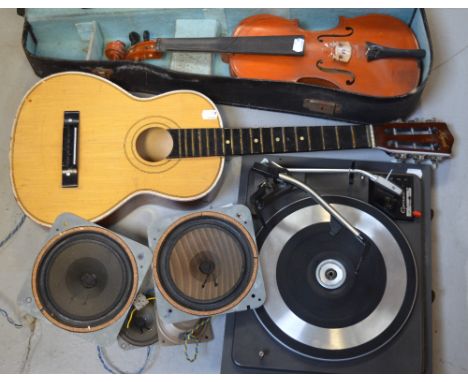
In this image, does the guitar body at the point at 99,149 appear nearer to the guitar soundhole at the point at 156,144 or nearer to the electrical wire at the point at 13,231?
the guitar soundhole at the point at 156,144

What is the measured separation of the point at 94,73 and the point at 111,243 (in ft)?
1.72

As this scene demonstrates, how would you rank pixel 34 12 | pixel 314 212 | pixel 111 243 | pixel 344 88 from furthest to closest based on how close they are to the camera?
pixel 34 12 < pixel 344 88 < pixel 314 212 < pixel 111 243

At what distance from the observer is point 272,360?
113 cm

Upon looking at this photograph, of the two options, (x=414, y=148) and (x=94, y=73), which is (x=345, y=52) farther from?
(x=94, y=73)

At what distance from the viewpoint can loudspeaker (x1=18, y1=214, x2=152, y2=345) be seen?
103 cm

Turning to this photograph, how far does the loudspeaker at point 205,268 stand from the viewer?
Answer: 41.5 inches

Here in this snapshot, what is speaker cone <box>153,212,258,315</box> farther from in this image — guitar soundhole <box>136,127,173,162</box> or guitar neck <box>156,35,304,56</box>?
guitar neck <box>156,35,304,56</box>

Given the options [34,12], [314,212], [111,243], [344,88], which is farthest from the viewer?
[34,12]

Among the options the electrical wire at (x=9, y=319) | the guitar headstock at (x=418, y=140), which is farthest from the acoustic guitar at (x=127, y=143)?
the electrical wire at (x=9, y=319)

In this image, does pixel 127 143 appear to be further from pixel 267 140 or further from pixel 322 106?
pixel 322 106

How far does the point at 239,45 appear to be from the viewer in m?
1.34

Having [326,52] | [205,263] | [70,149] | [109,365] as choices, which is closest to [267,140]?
[326,52]
